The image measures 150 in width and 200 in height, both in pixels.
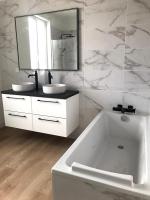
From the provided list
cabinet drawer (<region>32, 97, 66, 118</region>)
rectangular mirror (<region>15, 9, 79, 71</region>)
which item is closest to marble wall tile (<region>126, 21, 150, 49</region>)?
rectangular mirror (<region>15, 9, 79, 71</region>)

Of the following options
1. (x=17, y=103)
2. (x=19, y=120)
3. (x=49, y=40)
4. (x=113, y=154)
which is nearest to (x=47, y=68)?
(x=49, y=40)

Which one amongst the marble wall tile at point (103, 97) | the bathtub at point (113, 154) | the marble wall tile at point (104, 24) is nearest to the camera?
the bathtub at point (113, 154)

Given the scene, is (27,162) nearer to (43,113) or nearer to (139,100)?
(43,113)

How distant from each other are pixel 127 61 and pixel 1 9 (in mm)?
2425

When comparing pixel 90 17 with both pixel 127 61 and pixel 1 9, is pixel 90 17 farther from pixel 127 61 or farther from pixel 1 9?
pixel 1 9

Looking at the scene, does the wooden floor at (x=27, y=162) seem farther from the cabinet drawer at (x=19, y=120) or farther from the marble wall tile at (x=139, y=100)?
the marble wall tile at (x=139, y=100)

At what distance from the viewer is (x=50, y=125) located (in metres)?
2.62

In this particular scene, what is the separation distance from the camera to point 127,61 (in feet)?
8.12

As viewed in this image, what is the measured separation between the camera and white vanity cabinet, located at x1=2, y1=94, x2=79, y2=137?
8.27 feet

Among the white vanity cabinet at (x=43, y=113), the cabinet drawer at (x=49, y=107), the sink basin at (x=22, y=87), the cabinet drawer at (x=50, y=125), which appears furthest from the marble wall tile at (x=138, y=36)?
the sink basin at (x=22, y=87)

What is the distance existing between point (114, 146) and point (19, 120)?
1.52m

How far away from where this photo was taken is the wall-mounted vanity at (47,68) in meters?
2.56

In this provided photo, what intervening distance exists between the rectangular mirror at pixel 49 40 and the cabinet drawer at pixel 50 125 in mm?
854

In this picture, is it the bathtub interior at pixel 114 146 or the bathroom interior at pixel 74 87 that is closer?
the bathtub interior at pixel 114 146
